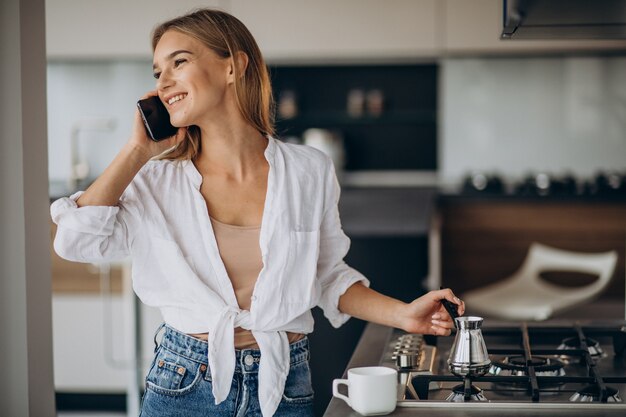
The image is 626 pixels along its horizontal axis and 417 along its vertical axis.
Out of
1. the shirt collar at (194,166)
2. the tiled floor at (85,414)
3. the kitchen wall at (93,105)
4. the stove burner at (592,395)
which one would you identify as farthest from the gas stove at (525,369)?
the kitchen wall at (93,105)

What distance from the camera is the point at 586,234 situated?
15.7ft

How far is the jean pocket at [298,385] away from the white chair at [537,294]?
149cm

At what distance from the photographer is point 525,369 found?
1492 mm

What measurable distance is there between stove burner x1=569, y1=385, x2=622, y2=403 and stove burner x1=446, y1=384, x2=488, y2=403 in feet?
0.46

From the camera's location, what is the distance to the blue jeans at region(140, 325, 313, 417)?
1.54 m

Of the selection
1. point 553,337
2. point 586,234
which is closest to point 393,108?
point 586,234

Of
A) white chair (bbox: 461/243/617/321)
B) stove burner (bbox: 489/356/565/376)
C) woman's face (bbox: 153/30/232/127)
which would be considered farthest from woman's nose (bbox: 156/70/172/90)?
white chair (bbox: 461/243/617/321)

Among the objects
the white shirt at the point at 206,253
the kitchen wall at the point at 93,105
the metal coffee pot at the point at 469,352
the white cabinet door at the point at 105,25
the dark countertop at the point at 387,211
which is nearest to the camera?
the metal coffee pot at the point at 469,352

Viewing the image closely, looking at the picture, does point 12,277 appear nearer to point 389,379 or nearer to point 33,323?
point 33,323

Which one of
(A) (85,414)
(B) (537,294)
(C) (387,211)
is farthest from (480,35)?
(A) (85,414)

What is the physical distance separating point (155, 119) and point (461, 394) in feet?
2.54

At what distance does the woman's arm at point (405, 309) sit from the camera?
1.55 meters

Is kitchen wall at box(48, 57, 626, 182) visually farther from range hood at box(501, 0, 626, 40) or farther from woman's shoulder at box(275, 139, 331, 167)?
woman's shoulder at box(275, 139, 331, 167)

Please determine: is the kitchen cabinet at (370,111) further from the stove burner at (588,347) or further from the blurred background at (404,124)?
the stove burner at (588,347)
